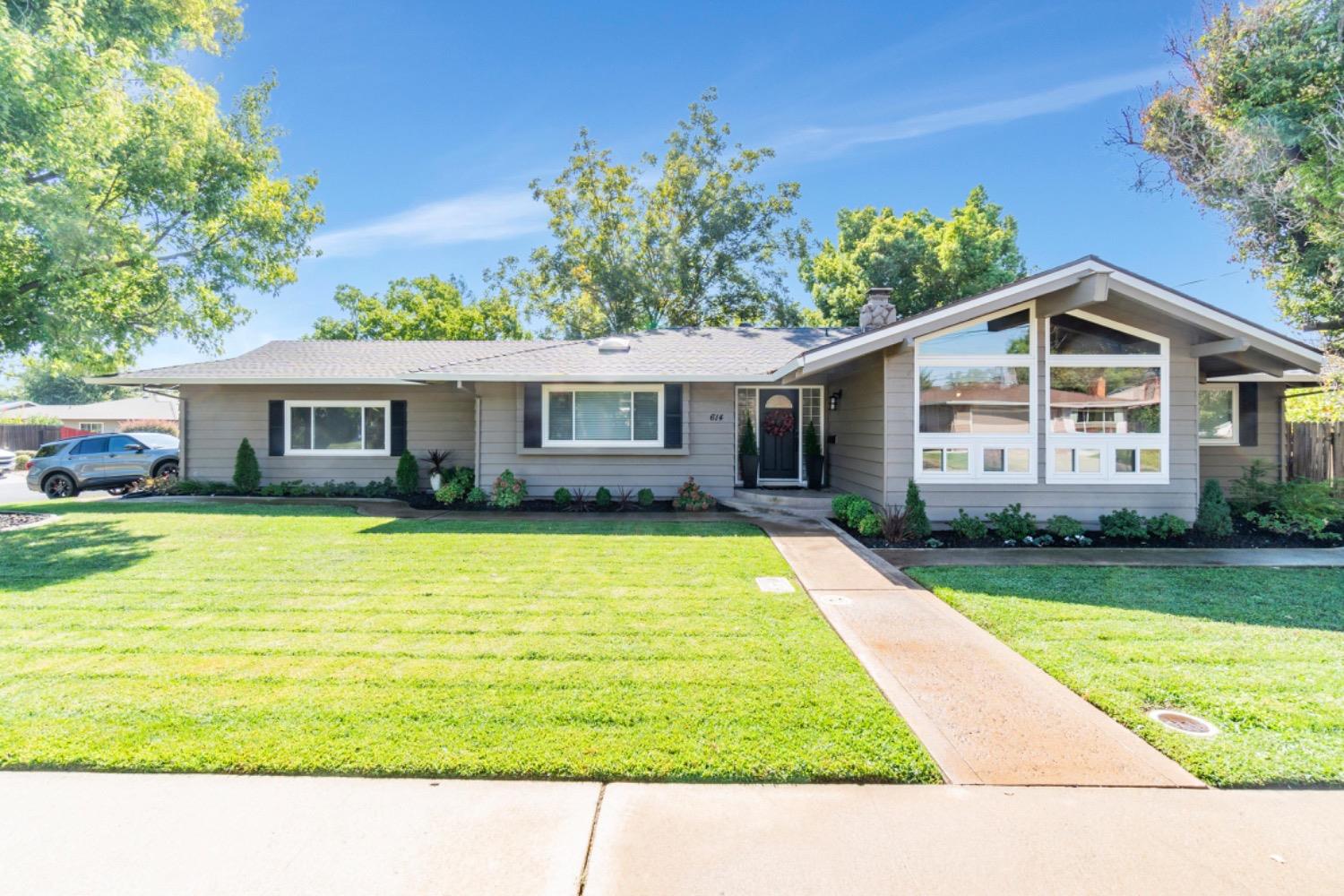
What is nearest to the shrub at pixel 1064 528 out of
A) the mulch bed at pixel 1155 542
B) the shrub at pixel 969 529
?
the mulch bed at pixel 1155 542

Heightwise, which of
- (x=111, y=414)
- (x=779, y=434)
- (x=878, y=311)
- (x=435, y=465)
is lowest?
(x=435, y=465)

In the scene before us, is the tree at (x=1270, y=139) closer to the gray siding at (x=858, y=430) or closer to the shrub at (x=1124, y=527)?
the shrub at (x=1124, y=527)

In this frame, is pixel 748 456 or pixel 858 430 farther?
pixel 748 456

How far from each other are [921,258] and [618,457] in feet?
55.1

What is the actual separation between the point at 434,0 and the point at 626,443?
909cm

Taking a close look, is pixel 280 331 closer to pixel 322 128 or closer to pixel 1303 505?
pixel 322 128

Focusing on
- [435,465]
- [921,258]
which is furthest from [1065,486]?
[921,258]

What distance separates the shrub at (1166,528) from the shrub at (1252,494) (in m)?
1.87

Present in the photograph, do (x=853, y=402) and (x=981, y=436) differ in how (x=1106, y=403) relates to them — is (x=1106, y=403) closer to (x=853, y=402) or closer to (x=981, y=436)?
(x=981, y=436)

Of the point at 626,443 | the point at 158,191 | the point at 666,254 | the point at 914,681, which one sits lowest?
the point at 914,681

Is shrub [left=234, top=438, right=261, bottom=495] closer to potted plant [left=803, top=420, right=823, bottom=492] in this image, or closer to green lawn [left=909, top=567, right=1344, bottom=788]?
potted plant [left=803, top=420, right=823, bottom=492]

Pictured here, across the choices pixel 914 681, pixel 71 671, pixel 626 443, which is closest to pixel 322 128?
pixel 626 443

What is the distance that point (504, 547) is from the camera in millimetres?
7594

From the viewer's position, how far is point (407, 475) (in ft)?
39.8
